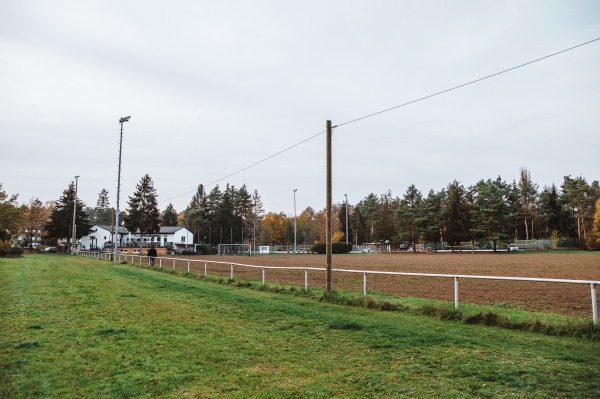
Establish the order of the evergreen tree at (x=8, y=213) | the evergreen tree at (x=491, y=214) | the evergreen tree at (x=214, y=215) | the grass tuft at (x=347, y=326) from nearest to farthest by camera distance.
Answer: the grass tuft at (x=347, y=326) → the evergreen tree at (x=8, y=213) → the evergreen tree at (x=491, y=214) → the evergreen tree at (x=214, y=215)

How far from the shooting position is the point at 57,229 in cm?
7700

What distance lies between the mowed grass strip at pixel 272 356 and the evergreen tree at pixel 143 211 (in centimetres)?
7749

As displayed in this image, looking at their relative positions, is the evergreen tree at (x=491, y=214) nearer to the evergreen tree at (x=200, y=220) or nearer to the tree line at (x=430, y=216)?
the tree line at (x=430, y=216)

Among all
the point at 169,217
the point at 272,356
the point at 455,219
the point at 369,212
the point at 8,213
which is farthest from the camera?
the point at 169,217

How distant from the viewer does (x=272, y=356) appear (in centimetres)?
680

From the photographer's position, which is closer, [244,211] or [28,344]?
[28,344]

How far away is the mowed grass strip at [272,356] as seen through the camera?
5.16 meters

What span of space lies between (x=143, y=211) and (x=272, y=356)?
278 ft

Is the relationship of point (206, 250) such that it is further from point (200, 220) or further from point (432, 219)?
point (432, 219)

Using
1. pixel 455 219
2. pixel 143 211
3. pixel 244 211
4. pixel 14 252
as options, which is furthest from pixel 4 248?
pixel 244 211

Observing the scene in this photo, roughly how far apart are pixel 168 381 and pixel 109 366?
118cm

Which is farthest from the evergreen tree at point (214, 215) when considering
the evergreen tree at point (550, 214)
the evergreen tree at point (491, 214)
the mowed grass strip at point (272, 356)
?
the mowed grass strip at point (272, 356)

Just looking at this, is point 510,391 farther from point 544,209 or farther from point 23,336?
point 544,209

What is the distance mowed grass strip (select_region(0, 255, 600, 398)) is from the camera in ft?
16.9
